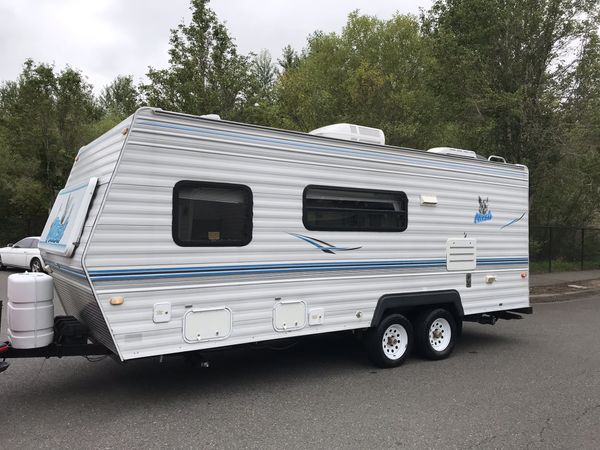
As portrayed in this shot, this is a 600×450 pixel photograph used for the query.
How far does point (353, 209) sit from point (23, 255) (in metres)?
14.3

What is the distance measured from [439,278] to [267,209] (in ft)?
8.75

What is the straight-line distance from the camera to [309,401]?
5.01m

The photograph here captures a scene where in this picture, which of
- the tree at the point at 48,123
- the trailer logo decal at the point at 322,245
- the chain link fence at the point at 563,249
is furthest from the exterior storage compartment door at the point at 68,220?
the chain link fence at the point at 563,249

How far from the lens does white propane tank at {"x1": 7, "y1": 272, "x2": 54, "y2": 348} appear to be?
4.54 metres

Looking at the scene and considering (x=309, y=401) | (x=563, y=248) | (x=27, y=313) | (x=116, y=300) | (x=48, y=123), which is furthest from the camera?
(x=563, y=248)

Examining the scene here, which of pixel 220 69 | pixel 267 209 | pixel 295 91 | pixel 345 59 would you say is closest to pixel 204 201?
pixel 267 209

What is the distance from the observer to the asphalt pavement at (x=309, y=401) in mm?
4145

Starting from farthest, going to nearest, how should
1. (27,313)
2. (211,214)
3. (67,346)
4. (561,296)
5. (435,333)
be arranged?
1. (561,296)
2. (435,333)
3. (211,214)
4. (67,346)
5. (27,313)

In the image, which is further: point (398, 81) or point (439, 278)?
point (398, 81)

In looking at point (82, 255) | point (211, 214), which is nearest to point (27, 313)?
point (82, 255)

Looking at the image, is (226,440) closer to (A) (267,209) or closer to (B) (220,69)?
(A) (267,209)

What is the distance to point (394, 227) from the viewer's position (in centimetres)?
616

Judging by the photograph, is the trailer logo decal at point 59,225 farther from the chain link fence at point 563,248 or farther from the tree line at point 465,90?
the chain link fence at point 563,248

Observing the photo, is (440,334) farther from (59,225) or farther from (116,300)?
(59,225)
